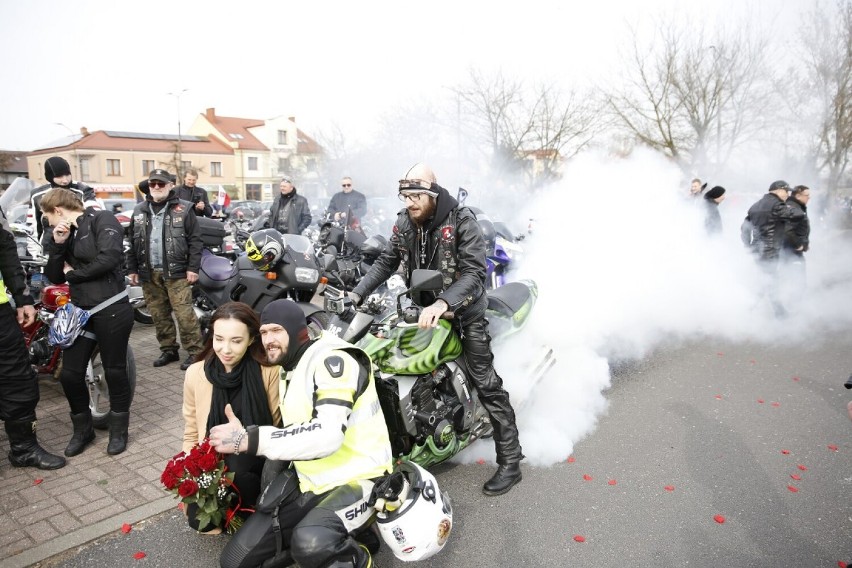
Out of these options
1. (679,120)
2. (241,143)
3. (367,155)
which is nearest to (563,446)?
(679,120)

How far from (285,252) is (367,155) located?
79.9 feet

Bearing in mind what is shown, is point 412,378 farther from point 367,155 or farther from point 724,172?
point 367,155

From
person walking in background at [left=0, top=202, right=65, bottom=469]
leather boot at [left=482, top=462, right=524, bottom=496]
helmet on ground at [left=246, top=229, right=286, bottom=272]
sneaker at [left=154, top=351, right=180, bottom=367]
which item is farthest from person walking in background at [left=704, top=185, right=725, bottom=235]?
person walking in background at [left=0, top=202, right=65, bottom=469]

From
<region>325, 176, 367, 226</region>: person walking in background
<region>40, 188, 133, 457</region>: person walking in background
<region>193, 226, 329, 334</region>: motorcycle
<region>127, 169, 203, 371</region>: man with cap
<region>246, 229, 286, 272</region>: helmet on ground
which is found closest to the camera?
<region>40, 188, 133, 457</region>: person walking in background

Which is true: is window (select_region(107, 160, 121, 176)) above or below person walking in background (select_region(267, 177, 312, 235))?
below

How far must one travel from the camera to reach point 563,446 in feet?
14.5

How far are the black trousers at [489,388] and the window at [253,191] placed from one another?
192 feet

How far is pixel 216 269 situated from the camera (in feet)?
21.9

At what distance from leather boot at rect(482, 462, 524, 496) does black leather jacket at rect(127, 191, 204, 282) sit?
3879mm

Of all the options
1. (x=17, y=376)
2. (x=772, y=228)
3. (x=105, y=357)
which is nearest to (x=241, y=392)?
(x=105, y=357)

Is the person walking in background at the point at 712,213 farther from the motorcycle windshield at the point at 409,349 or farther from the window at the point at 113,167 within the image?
the window at the point at 113,167

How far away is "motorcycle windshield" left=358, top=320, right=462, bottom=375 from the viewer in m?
3.38

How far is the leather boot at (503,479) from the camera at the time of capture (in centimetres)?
379

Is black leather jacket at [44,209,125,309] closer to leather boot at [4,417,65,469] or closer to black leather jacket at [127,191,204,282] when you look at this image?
leather boot at [4,417,65,469]
